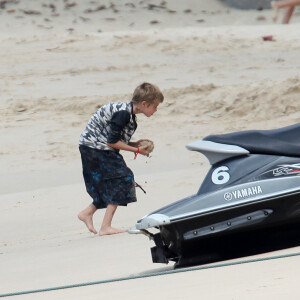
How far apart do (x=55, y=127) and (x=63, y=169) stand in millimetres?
2036

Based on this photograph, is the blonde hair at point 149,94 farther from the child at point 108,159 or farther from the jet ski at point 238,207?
the jet ski at point 238,207

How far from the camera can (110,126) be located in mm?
7785

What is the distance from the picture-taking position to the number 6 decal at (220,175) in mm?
5973

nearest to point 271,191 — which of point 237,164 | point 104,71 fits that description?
point 237,164

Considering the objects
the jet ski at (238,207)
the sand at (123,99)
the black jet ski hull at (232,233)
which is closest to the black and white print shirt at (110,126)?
the sand at (123,99)

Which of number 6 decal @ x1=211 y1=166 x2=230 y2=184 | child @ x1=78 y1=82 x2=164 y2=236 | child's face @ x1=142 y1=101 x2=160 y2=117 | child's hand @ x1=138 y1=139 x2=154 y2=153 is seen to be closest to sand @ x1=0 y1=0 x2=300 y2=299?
child @ x1=78 y1=82 x2=164 y2=236

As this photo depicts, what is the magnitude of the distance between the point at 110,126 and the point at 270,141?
78.7 inches

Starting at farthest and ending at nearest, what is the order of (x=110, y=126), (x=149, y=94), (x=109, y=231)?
(x=109, y=231)
(x=110, y=126)
(x=149, y=94)

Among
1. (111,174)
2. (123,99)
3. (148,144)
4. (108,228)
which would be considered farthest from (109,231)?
(123,99)

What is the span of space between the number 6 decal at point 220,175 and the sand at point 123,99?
50 centimetres

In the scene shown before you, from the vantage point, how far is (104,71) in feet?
56.1

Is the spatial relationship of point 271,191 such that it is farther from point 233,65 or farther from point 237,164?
point 233,65

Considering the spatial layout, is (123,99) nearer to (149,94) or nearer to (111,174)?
(111,174)

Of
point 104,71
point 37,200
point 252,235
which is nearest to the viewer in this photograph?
point 252,235
